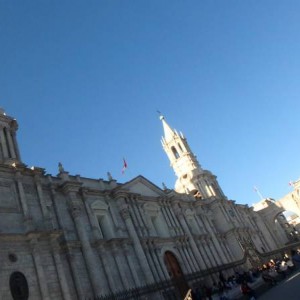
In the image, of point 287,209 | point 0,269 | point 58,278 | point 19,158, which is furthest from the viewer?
point 287,209

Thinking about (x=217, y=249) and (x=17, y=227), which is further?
(x=217, y=249)

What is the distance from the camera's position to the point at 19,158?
2450cm

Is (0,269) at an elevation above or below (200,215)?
below

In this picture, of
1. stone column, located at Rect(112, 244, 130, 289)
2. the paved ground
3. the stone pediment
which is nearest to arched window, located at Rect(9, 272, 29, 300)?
stone column, located at Rect(112, 244, 130, 289)

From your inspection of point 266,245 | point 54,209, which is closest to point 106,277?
point 54,209

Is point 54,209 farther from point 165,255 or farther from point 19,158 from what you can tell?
point 165,255

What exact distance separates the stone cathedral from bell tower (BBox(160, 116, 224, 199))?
15.4ft

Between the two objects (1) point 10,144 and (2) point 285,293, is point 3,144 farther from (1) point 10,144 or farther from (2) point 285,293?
(2) point 285,293

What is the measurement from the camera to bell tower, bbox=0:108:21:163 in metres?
23.5

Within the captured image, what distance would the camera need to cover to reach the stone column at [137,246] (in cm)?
2526

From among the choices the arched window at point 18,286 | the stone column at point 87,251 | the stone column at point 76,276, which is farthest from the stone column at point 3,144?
the arched window at point 18,286

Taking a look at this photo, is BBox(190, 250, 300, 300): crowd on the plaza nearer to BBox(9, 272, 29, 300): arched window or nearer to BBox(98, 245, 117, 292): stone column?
BBox(98, 245, 117, 292): stone column

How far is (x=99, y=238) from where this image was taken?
23.7 metres

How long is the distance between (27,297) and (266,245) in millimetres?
41115
